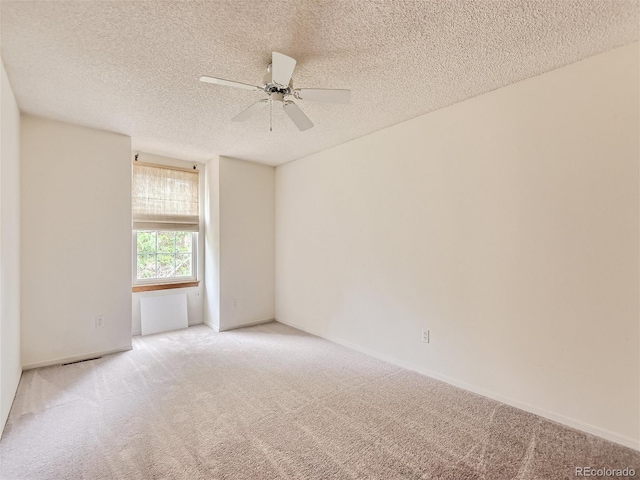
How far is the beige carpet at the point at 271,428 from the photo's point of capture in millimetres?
1670

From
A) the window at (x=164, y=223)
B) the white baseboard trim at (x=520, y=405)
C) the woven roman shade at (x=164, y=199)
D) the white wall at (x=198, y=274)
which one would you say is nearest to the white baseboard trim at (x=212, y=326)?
the white wall at (x=198, y=274)

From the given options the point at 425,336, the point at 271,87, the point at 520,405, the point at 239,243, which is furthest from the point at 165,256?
the point at 520,405

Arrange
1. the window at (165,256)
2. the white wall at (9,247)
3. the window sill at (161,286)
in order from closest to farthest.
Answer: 1. the white wall at (9,247)
2. the window sill at (161,286)
3. the window at (165,256)

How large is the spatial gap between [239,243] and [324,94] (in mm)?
2890

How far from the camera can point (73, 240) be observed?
3096 mm

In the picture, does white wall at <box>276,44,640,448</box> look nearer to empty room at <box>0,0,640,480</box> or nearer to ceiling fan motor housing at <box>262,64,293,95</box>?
empty room at <box>0,0,640,480</box>

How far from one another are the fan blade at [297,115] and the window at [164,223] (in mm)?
2731

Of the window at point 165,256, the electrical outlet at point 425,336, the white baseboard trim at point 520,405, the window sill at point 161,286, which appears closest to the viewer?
the white baseboard trim at point 520,405

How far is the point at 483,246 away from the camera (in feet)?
8.02

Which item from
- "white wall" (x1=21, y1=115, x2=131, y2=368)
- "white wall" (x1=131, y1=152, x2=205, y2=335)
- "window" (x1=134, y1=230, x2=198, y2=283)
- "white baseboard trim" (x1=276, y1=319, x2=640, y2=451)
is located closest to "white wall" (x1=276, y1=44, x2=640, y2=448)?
"white baseboard trim" (x1=276, y1=319, x2=640, y2=451)

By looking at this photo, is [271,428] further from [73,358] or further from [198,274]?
[198,274]

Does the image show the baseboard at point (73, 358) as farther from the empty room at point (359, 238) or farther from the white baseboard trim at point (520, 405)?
the white baseboard trim at point (520, 405)

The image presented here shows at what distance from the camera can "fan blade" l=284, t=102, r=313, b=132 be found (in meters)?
2.12

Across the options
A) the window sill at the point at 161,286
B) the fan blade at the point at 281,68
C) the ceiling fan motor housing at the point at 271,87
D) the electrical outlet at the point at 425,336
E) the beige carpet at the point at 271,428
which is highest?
the ceiling fan motor housing at the point at 271,87
